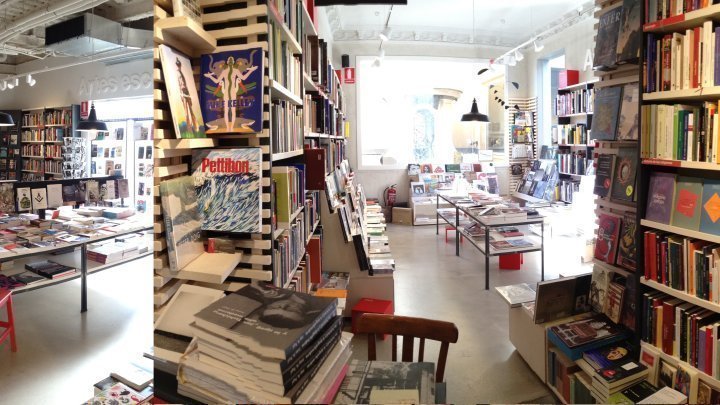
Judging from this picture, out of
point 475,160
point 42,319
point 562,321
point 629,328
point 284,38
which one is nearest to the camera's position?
point 284,38

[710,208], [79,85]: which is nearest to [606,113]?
[710,208]

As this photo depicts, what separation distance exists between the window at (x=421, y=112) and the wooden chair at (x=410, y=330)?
7585mm

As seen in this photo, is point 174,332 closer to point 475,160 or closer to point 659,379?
point 659,379

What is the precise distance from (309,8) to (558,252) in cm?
481

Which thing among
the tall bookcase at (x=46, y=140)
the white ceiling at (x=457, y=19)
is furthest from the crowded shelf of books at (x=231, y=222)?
the tall bookcase at (x=46, y=140)

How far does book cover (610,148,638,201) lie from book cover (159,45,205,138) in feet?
7.53

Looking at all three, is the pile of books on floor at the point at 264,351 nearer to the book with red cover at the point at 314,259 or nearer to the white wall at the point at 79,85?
the book with red cover at the point at 314,259

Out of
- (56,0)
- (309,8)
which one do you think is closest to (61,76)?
(56,0)

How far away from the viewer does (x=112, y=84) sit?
9008 millimetres

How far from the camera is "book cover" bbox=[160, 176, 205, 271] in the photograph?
1.59 meters

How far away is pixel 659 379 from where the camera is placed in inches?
87.7

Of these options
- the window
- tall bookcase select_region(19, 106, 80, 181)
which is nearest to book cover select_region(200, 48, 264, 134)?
the window

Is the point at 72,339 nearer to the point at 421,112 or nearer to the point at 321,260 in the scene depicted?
the point at 321,260

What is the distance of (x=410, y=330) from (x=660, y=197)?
156 centimetres
